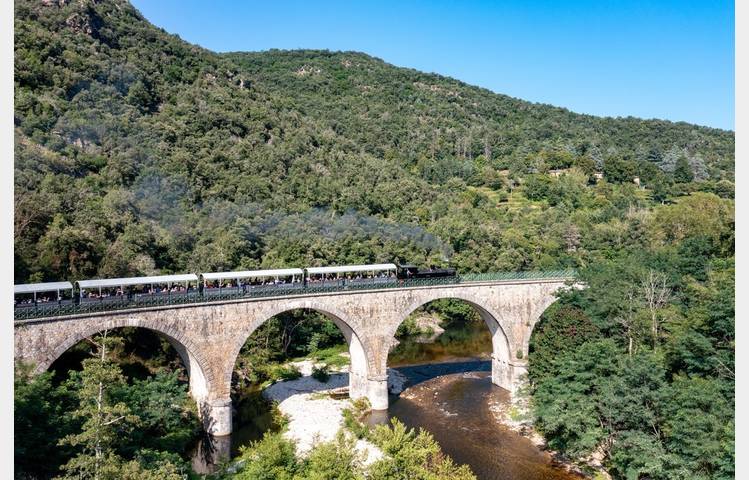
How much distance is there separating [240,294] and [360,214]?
3845 cm

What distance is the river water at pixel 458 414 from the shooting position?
28.1 m

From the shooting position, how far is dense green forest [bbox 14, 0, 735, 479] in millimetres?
24688

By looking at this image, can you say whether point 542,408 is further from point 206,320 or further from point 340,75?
point 340,75

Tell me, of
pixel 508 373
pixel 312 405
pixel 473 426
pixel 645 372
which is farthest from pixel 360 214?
pixel 645 372

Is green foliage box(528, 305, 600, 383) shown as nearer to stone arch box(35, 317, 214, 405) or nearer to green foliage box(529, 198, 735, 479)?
green foliage box(529, 198, 735, 479)

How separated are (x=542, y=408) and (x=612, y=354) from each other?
5.43 m

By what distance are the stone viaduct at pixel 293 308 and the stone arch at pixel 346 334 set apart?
0.22 feet

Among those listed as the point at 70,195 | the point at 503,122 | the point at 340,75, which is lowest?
the point at 70,195

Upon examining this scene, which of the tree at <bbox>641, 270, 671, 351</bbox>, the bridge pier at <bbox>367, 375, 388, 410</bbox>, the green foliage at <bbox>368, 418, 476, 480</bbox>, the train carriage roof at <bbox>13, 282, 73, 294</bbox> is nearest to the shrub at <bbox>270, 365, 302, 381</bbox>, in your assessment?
the bridge pier at <bbox>367, 375, 388, 410</bbox>

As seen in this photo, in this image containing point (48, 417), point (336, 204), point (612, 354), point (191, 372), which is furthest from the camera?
point (336, 204)

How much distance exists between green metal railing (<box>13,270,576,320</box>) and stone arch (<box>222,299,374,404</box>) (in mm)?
873

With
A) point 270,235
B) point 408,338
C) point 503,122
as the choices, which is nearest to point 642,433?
point 408,338

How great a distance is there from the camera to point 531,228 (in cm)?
7738

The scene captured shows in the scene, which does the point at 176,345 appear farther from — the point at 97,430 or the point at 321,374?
the point at 97,430
